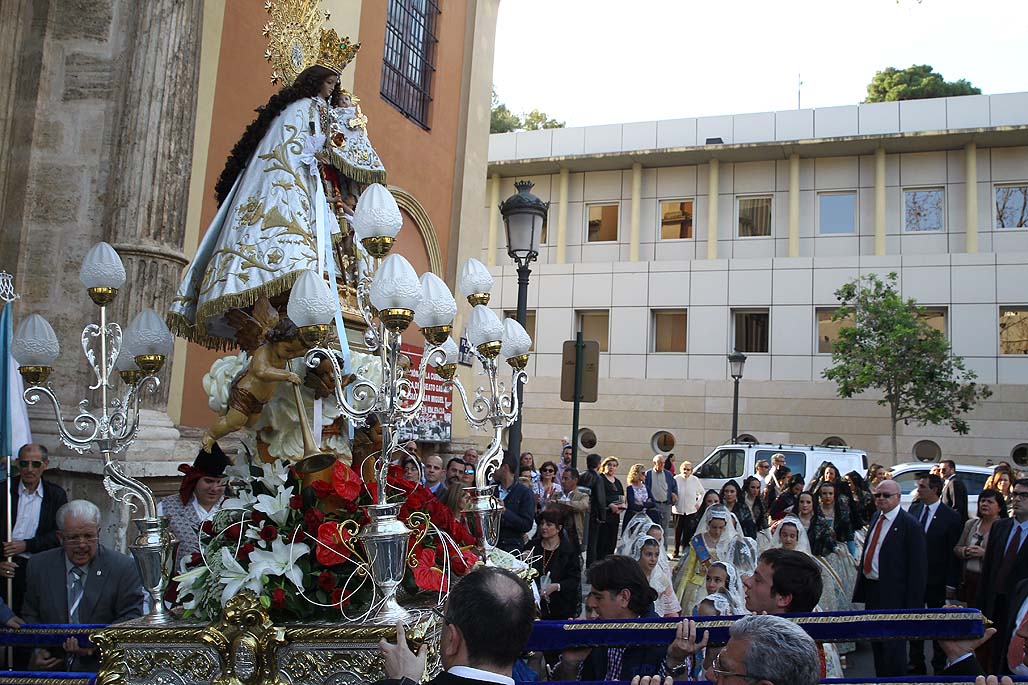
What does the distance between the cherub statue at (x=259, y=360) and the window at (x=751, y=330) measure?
26.9m

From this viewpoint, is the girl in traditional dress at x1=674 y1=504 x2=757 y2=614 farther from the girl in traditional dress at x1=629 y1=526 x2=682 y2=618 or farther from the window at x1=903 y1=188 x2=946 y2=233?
the window at x1=903 y1=188 x2=946 y2=233

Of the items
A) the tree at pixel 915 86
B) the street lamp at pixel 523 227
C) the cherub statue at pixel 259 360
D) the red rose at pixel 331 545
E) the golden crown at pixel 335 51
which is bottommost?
the red rose at pixel 331 545

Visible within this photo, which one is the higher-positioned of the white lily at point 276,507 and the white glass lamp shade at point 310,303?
the white glass lamp shade at point 310,303

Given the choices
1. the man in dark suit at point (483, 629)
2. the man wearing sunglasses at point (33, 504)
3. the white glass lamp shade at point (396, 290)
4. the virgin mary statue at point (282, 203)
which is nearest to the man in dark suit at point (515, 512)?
the man wearing sunglasses at point (33, 504)

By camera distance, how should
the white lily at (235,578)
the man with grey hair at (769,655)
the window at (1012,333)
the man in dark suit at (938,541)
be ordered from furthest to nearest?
the window at (1012,333), the man in dark suit at (938,541), the white lily at (235,578), the man with grey hair at (769,655)

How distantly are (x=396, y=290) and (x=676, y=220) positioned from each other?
94.0 feet

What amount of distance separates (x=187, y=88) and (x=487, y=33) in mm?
10557

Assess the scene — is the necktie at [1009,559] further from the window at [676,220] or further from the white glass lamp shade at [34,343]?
the window at [676,220]

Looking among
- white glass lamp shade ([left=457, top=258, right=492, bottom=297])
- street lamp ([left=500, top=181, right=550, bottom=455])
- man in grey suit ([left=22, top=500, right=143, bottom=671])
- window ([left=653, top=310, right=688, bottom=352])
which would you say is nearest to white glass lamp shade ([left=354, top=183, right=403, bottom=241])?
white glass lamp shade ([left=457, top=258, right=492, bottom=297])

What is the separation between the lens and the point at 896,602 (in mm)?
7891

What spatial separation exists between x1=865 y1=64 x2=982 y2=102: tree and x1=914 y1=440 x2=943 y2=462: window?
51.5ft

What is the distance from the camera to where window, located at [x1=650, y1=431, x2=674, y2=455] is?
100ft

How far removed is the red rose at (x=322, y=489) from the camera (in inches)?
155

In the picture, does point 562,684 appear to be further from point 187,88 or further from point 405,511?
point 187,88
